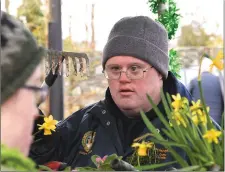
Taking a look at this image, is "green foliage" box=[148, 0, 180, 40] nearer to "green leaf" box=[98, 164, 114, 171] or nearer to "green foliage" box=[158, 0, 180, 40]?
"green foliage" box=[158, 0, 180, 40]

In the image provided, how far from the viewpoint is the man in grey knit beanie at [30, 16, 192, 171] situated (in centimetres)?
178

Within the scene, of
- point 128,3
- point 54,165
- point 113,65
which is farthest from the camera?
point 128,3

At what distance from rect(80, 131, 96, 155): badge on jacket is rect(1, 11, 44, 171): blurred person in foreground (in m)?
0.99

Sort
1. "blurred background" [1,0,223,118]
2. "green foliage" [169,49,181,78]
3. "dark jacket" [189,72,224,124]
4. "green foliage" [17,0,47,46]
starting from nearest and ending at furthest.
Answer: "green foliage" [169,49,181,78], "blurred background" [1,0,223,118], "dark jacket" [189,72,224,124], "green foliage" [17,0,47,46]

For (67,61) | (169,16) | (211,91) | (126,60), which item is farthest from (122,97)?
(211,91)

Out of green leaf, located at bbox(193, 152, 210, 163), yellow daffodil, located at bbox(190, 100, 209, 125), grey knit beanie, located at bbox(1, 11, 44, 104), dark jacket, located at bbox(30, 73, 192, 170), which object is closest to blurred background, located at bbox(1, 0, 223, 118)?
dark jacket, located at bbox(30, 73, 192, 170)

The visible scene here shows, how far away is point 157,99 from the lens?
74.7 inches

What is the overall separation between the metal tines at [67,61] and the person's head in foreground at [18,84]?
0.99 metres

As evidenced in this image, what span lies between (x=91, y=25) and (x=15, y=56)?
377 cm

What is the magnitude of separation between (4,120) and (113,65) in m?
1.19

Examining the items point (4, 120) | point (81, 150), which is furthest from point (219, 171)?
point (81, 150)

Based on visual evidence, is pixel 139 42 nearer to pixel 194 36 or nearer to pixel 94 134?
pixel 94 134

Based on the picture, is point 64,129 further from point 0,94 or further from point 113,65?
point 0,94

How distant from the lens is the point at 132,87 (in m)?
1.82
